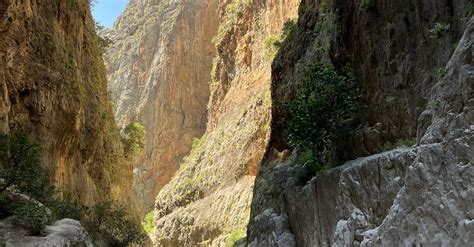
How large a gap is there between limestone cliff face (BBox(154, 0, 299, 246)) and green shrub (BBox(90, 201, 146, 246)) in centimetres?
1257

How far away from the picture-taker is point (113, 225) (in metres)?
26.1

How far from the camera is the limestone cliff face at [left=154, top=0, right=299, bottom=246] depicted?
137 ft

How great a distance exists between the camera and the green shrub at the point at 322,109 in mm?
17094

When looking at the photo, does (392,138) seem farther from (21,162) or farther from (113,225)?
(113,225)

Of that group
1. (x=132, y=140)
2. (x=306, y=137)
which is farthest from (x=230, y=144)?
(x=306, y=137)

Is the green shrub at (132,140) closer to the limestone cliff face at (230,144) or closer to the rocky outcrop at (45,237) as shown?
the limestone cliff face at (230,144)

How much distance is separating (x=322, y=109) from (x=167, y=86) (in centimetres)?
5324

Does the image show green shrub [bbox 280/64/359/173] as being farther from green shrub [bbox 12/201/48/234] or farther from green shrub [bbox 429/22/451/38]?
green shrub [bbox 12/201/48/234]

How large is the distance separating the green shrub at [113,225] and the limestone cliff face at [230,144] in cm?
1257

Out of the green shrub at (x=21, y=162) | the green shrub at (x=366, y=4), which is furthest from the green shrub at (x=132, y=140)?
the green shrub at (x=366, y=4)

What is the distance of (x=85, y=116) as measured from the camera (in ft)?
88.8

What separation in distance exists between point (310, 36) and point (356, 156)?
945cm

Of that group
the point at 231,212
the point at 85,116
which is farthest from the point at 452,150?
the point at 231,212

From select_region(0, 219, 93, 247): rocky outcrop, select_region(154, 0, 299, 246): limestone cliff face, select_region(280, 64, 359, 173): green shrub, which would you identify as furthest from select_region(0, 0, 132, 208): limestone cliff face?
select_region(154, 0, 299, 246): limestone cliff face
